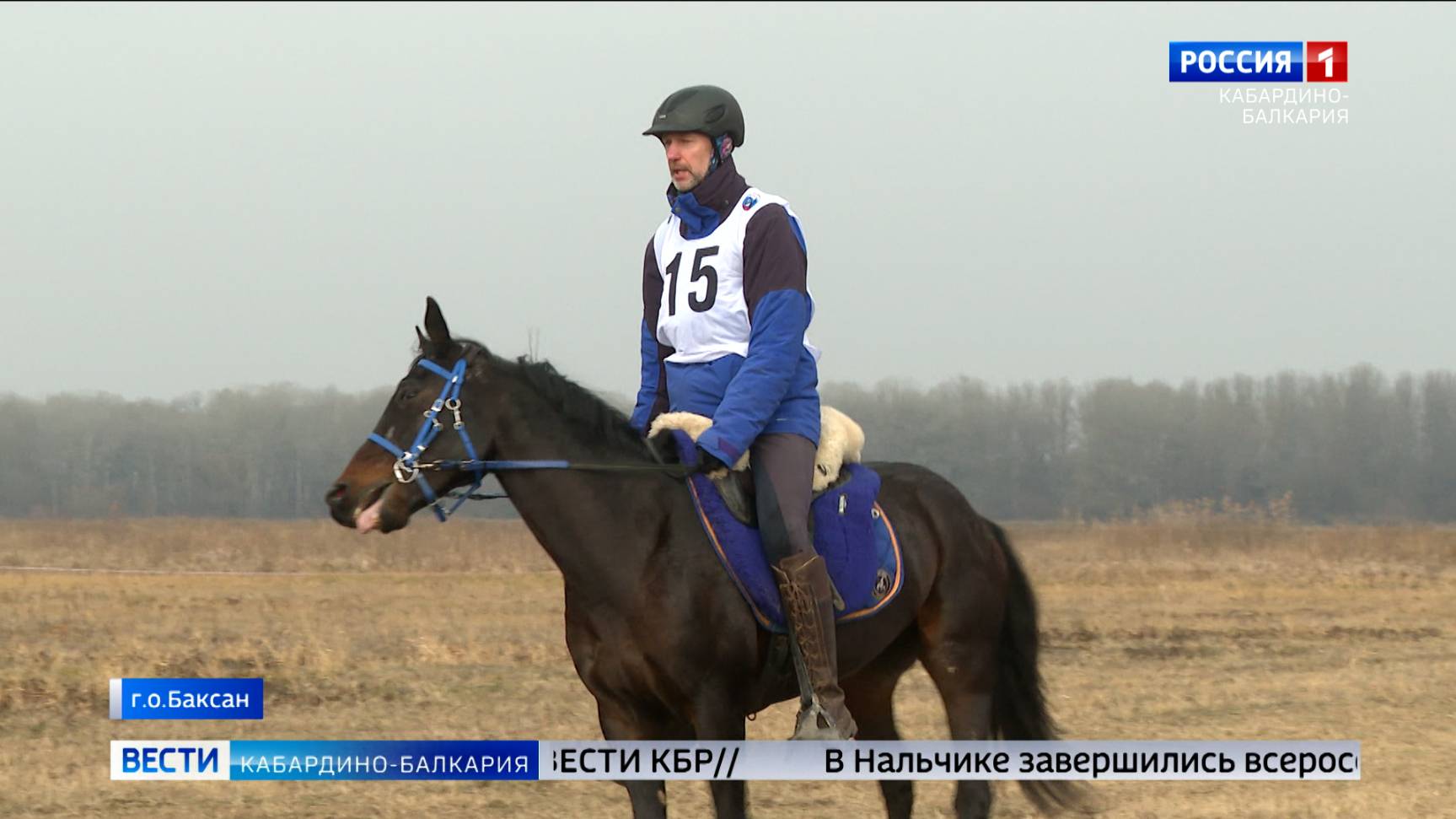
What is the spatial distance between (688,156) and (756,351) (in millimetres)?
805

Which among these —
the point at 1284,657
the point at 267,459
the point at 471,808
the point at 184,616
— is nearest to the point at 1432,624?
the point at 1284,657

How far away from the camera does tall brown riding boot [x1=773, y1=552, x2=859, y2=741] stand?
202 inches

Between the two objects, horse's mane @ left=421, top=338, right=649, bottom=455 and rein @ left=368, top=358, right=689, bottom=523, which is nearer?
rein @ left=368, top=358, right=689, bottom=523

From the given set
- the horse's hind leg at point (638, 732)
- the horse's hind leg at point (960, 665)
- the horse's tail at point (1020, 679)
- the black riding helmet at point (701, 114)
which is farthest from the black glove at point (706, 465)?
the horse's tail at point (1020, 679)

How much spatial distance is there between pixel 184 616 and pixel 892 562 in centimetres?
1340

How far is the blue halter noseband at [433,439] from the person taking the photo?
4906mm

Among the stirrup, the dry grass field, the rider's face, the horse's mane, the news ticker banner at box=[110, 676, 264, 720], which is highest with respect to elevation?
the rider's face

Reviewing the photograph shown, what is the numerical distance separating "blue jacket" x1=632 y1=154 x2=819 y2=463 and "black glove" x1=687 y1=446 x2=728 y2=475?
138 millimetres

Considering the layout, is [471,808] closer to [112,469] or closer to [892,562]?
[892,562]

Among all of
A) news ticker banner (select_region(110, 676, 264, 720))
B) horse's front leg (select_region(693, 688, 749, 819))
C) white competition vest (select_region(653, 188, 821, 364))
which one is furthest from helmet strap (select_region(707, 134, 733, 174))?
news ticker banner (select_region(110, 676, 264, 720))

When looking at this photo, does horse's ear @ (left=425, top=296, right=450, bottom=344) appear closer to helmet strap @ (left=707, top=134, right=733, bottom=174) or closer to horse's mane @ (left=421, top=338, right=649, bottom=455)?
horse's mane @ (left=421, top=338, right=649, bottom=455)

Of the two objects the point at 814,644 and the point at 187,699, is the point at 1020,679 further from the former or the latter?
the point at 187,699

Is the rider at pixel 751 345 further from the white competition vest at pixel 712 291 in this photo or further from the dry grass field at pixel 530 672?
the dry grass field at pixel 530 672

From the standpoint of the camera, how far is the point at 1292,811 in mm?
7477
